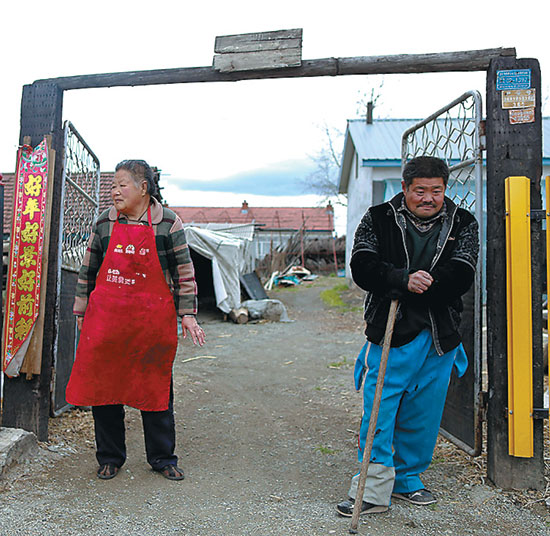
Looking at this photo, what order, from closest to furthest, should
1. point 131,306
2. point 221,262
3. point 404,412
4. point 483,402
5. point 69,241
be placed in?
1. point 404,412
2. point 131,306
3. point 483,402
4. point 69,241
5. point 221,262

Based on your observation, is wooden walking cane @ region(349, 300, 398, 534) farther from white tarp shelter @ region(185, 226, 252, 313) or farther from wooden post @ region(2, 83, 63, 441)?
white tarp shelter @ region(185, 226, 252, 313)

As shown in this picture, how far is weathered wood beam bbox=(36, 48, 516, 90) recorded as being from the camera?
138 inches

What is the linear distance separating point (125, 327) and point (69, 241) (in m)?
1.70

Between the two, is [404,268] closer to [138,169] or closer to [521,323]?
[521,323]

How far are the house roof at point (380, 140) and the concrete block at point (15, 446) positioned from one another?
39.7 feet

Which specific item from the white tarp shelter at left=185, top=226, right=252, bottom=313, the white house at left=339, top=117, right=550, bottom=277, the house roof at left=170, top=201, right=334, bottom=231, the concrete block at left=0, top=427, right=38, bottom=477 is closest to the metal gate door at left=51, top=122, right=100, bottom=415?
the concrete block at left=0, top=427, right=38, bottom=477

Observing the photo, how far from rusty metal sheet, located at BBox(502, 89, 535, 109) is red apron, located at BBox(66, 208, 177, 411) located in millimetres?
2320

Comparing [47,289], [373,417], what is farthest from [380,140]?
[373,417]

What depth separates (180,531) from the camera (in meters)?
2.75

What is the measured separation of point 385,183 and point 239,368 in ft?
29.2

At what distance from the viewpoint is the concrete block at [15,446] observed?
329 centimetres

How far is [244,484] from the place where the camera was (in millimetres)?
3422

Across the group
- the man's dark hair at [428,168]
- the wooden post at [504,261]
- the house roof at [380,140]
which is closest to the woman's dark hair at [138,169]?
the man's dark hair at [428,168]

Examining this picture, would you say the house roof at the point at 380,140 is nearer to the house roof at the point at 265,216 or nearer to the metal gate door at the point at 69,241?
the metal gate door at the point at 69,241
